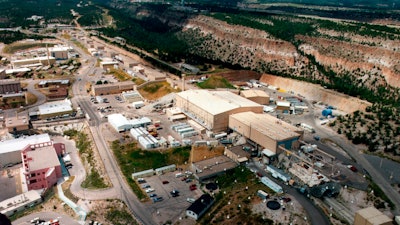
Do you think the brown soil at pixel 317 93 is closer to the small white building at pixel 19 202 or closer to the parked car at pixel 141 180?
the parked car at pixel 141 180

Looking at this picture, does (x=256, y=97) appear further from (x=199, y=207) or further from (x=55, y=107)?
(x=55, y=107)

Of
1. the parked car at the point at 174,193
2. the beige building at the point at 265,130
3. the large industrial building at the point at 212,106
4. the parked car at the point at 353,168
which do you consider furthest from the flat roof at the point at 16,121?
the parked car at the point at 353,168

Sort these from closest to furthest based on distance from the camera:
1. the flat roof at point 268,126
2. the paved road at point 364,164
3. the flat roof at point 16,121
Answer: the paved road at point 364,164 < the flat roof at point 268,126 < the flat roof at point 16,121

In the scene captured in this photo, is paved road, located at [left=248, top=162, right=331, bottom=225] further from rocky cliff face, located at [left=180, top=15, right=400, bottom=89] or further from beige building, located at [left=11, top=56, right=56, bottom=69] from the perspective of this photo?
beige building, located at [left=11, top=56, right=56, bottom=69]

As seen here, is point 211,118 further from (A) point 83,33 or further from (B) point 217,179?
(A) point 83,33

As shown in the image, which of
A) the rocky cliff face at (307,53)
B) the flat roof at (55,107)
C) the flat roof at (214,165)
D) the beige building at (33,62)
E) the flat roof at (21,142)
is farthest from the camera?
the beige building at (33,62)

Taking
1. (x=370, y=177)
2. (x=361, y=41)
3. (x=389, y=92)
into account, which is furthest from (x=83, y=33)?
(x=370, y=177)

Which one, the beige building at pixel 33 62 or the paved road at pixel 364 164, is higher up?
the beige building at pixel 33 62
